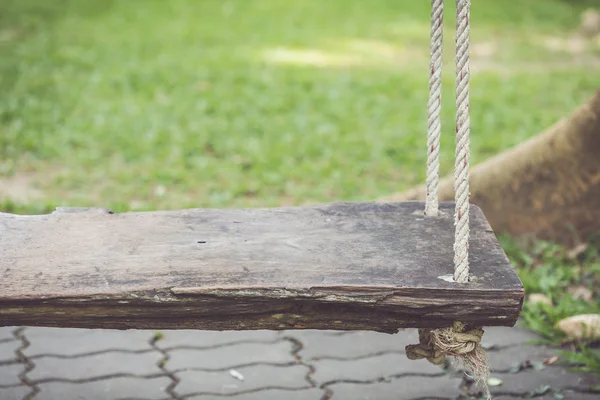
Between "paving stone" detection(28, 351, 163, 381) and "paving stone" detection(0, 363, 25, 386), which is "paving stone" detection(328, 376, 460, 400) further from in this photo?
"paving stone" detection(0, 363, 25, 386)

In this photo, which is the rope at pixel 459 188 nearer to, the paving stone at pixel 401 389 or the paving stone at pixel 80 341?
the paving stone at pixel 401 389

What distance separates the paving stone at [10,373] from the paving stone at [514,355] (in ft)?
6.10

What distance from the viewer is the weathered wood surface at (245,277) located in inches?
82.0

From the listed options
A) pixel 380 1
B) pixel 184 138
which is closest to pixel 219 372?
pixel 184 138

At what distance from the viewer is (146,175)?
5.25 m

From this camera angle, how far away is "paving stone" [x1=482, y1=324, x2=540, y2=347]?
3316mm

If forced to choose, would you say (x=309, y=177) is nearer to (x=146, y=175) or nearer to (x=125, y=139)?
(x=146, y=175)

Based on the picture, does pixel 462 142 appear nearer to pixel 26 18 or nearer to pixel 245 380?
pixel 245 380

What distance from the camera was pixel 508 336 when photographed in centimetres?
337

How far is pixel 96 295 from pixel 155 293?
0.16 m

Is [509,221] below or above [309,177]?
below

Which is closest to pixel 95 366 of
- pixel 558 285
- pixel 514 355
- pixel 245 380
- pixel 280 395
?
pixel 245 380

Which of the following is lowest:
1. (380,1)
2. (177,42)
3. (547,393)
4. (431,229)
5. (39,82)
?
(547,393)

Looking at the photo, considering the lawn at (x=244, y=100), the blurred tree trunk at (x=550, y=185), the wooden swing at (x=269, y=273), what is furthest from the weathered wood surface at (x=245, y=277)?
the blurred tree trunk at (x=550, y=185)
